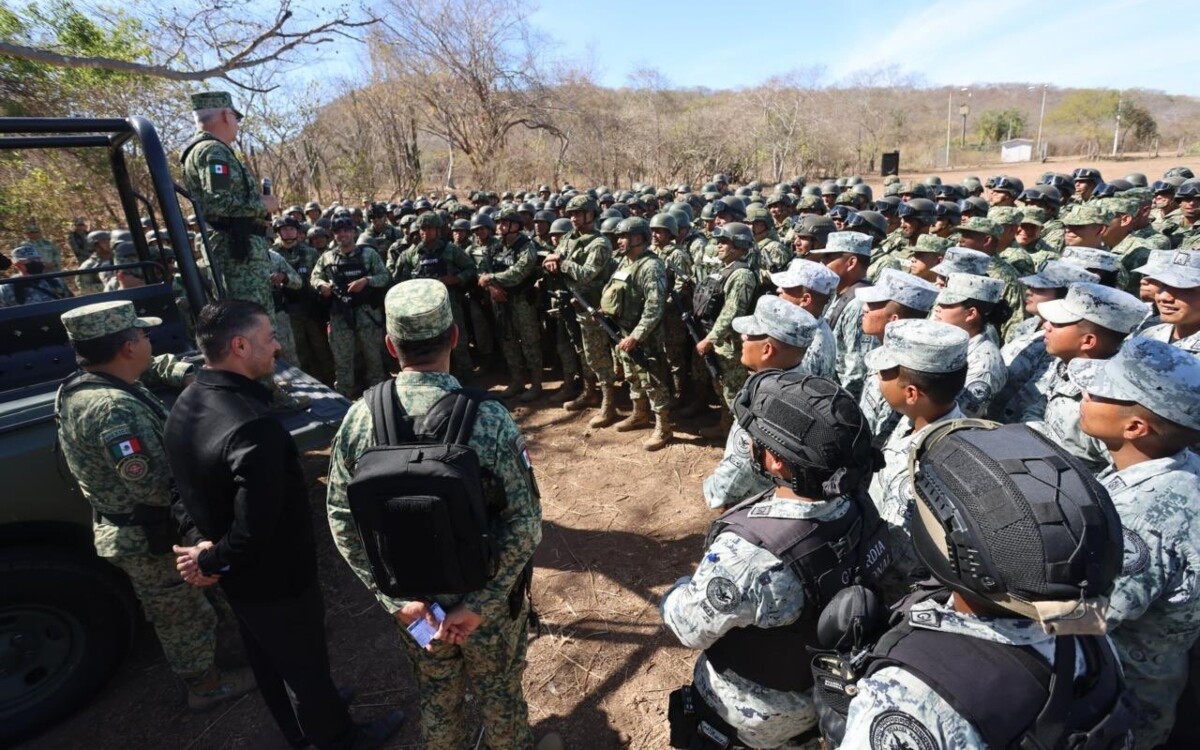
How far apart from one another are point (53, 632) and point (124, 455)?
4.35ft

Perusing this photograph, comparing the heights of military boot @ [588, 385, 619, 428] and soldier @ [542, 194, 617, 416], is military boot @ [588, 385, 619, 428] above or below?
below

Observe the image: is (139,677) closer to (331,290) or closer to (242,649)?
(242,649)

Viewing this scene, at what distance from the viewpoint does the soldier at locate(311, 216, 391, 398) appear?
276 inches

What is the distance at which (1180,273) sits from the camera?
329cm

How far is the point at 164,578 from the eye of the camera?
290cm

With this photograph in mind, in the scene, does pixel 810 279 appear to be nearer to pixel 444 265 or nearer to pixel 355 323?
pixel 444 265

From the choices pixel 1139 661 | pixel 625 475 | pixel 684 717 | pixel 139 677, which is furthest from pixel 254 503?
pixel 625 475

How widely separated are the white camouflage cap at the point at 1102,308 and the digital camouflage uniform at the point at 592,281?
13.7 feet

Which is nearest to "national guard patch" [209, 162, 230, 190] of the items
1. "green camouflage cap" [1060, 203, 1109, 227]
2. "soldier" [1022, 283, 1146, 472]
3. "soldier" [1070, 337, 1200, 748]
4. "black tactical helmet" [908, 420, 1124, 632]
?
"black tactical helmet" [908, 420, 1124, 632]

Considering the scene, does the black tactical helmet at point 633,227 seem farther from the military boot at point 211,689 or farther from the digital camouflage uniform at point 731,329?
the military boot at point 211,689

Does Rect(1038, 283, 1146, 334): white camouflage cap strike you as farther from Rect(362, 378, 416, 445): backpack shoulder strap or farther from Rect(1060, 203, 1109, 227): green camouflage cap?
Rect(1060, 203, 1109, 227): green camouflage cap

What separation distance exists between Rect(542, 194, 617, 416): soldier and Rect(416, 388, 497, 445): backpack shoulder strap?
4.39m

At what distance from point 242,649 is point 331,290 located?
4.48 meters

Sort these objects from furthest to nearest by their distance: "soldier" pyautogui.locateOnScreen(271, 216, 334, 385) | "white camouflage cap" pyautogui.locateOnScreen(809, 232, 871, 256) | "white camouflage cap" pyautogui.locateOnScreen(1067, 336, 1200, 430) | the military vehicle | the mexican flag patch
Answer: "soldier" pyautogui.locateOnScreen(271, 216, 334, 385), "white camouflage cap" pyautogui.locateOnScreen(809, 232, 871, 256), the military vehicle, the mexican flag patch, "white camouflage cap" pyautogui.locateOnScreen(1067, 336, 1200, 430)
